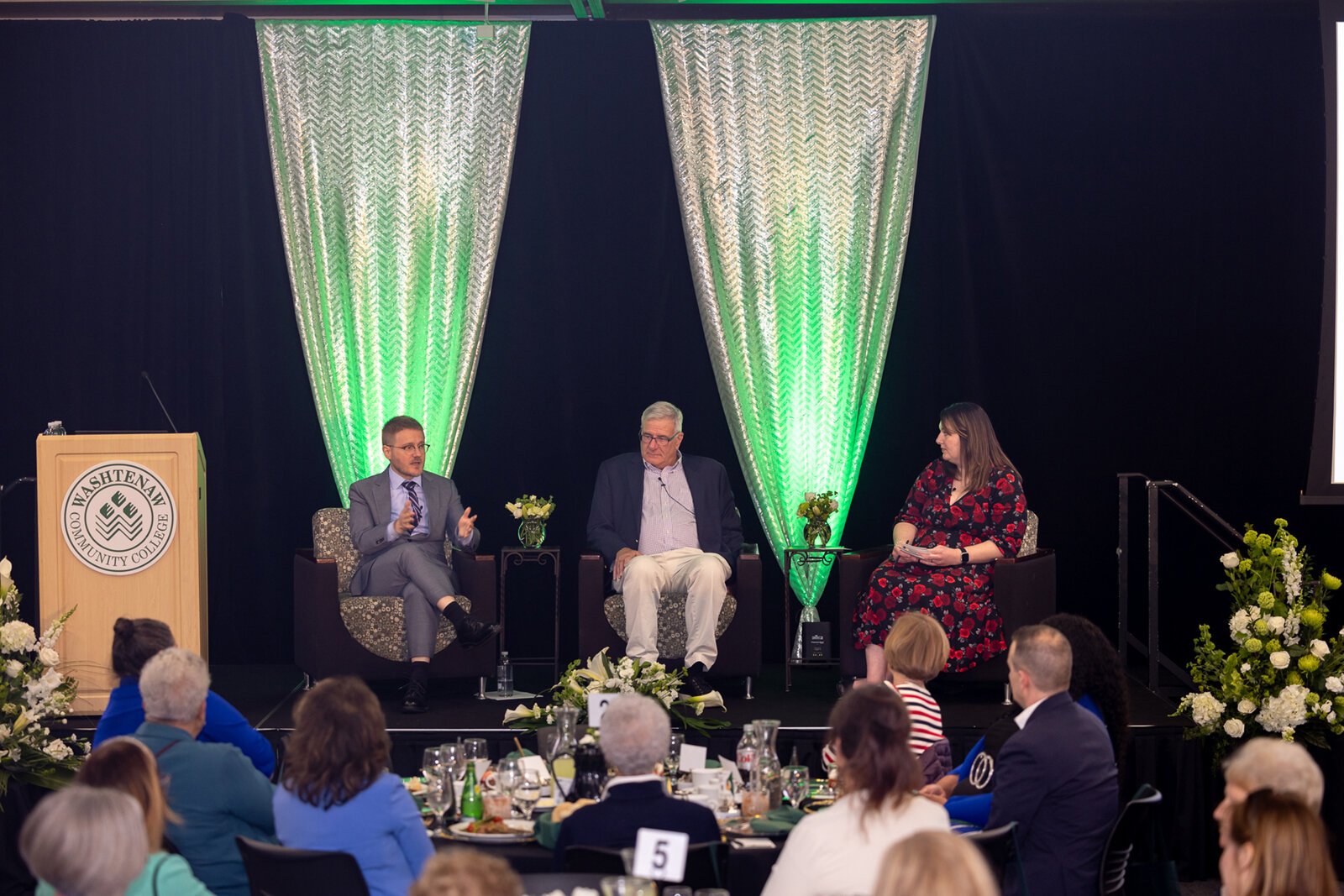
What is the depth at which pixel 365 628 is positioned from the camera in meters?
5.88

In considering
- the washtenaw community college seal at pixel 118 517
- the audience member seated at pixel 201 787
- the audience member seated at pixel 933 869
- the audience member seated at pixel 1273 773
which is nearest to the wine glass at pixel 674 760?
the audience member seated at pixel 201 787

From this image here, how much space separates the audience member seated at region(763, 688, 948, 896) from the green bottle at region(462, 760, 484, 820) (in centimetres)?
79

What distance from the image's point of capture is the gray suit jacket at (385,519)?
6.00 metres

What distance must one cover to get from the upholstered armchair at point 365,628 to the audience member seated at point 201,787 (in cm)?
243

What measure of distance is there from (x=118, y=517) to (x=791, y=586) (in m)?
2.86

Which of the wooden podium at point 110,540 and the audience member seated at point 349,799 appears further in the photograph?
the wooden podium at point 110,540

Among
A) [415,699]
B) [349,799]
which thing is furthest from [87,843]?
[415,699]

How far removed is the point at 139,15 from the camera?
6902 mm

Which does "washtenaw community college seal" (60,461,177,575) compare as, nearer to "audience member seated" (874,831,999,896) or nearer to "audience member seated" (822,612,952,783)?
"audience member seated" (822,612,952,783)

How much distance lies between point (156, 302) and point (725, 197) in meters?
2.55

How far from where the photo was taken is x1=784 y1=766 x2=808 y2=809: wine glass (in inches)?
139

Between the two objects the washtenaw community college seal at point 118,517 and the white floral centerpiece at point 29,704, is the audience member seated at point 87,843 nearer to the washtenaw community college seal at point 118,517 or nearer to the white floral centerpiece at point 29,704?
the white floral centerpiece at point 29,704

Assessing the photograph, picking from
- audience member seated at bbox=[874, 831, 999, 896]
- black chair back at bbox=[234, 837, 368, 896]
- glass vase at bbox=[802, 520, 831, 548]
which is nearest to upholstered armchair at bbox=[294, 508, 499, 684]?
glass vase at bbox=[802, 520, 831, 548]

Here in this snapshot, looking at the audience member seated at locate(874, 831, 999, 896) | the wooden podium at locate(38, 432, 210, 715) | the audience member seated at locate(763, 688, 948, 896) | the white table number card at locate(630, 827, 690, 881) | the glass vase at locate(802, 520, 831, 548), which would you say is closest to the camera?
the audience member seated at locate(874, 831, 999, 896)
